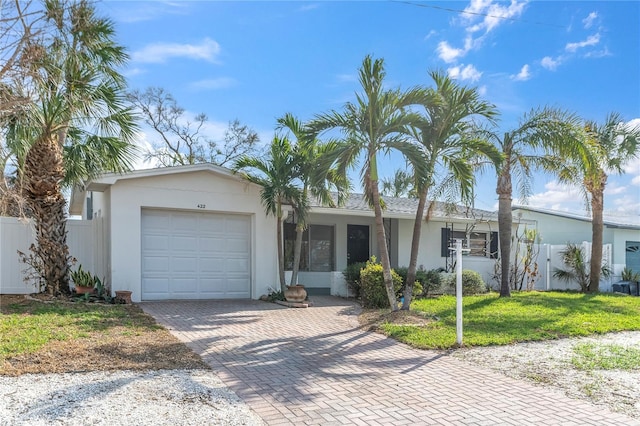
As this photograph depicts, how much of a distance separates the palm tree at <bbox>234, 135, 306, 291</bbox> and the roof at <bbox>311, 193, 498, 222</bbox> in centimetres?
187

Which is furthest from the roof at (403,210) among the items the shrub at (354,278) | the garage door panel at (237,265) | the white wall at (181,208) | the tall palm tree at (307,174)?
the garage door panel at (237,265)

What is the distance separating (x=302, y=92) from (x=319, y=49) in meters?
2.59

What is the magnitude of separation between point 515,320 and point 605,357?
118 inches

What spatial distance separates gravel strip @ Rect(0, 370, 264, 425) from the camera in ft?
15.0

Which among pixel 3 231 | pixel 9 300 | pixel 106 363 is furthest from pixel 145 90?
pixel 106 363

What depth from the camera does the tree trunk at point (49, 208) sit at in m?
11.1

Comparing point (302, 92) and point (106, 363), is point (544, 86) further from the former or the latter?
point (106, 363)

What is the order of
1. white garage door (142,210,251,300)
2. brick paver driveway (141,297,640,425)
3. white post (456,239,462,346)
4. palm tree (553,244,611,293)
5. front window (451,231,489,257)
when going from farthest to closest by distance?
front window (451,231,489,257)
palm tree (553,244,611,293)
white garage door (142,210,251,300)
white post (456,239,462,346)
brick paver driveway (141,297,640,425)

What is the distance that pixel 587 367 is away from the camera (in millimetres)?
7004

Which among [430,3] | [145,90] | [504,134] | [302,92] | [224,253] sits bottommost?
[224,253]

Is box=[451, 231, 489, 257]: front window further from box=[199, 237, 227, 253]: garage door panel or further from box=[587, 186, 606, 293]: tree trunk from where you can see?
box=[199, 237, 227, 253]: garage door panel

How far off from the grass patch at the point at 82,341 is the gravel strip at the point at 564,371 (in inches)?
163

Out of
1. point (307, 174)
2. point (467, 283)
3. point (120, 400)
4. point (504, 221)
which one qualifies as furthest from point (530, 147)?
point (120, 400)

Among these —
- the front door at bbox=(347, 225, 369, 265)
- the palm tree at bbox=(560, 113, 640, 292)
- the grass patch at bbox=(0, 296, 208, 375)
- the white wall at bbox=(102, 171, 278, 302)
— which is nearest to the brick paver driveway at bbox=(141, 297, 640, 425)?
the grass patch at bbox=(0, 296, 208, 375)
